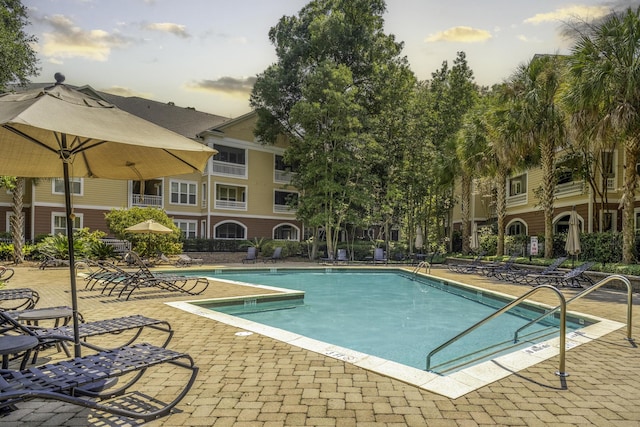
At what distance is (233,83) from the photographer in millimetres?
38625

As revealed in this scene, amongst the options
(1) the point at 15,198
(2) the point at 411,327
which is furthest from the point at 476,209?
(1) the point at 15,198

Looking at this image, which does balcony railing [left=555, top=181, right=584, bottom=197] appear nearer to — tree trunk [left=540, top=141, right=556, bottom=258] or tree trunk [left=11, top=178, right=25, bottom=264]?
tree trunk [left=540, top=141, right=556, bottom=258]

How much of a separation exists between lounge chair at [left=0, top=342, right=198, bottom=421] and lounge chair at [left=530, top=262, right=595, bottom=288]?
36.7 ft

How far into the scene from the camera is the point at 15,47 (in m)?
14.3

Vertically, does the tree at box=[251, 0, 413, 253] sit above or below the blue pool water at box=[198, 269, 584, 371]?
above

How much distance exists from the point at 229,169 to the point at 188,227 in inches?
203

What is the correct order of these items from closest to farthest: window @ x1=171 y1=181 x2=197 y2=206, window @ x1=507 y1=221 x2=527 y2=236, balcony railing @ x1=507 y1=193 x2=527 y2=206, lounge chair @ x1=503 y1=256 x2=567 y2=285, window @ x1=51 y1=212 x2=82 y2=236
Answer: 1. lounge chair @ x1=503 y1=256 x2=567 y2=285
2. window @ x1=51 y1=212 x2=82 y2=236
3. balcony railing @ x1=507 y1=193 x2=527 y2=206
4. window @ x1=171 y1=181 x2=197 y2=206
5. window @ x1=507 y1=221 x2=527 y2=236

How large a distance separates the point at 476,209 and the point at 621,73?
75.8 feet

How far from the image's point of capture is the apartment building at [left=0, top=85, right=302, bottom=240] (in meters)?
25.8

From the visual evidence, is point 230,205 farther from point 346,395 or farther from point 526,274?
point 346,395

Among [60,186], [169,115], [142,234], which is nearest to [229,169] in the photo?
[169,115]

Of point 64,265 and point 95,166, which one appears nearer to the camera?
point 95,166

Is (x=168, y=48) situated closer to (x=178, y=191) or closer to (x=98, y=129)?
(x=98, y=129)

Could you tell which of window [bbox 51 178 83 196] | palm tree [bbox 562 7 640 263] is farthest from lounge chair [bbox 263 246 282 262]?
palm tree [bbox 562 7 640 263]
